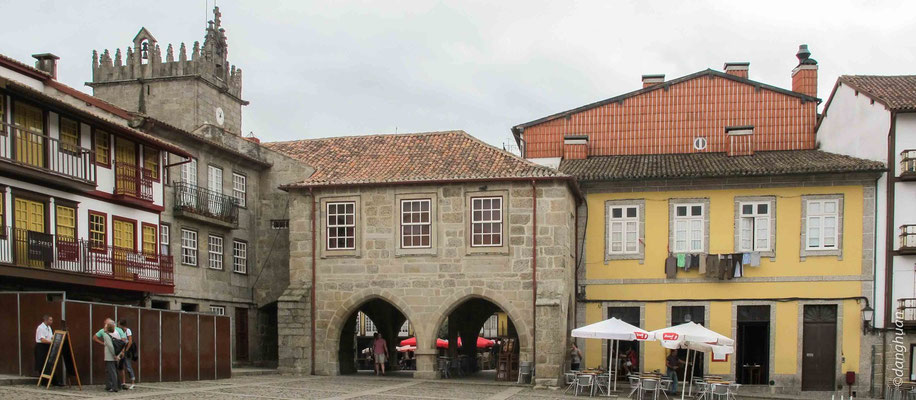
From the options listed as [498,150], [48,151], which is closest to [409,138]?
[498,150]

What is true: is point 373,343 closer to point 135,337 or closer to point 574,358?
point 574,358

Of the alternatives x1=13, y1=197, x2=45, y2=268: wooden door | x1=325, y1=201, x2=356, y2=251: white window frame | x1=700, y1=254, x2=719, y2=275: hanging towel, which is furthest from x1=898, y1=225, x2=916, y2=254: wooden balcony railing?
x1=13, y1=197, x2=45, y2=268: wooden door

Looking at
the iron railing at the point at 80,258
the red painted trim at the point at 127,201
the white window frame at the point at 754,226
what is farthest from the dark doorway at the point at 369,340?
the white window frame at the point at 754,226

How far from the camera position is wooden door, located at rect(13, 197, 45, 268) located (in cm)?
2306

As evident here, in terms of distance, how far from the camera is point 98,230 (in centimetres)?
2641

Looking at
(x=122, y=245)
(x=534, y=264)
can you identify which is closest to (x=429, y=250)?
(x=534, y=264)

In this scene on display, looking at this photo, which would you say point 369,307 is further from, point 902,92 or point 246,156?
point 902,92

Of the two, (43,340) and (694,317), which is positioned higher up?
(43,340)

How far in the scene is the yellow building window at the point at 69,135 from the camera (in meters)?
24.8

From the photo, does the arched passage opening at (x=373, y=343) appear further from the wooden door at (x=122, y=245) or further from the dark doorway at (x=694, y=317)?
the dark doorway at (x=694, y=317)

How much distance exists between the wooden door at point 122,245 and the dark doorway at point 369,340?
6.76 metres

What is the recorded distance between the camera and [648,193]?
32.4 metres

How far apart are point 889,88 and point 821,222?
464 centimetres

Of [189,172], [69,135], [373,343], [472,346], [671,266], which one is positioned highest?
[69,135]
